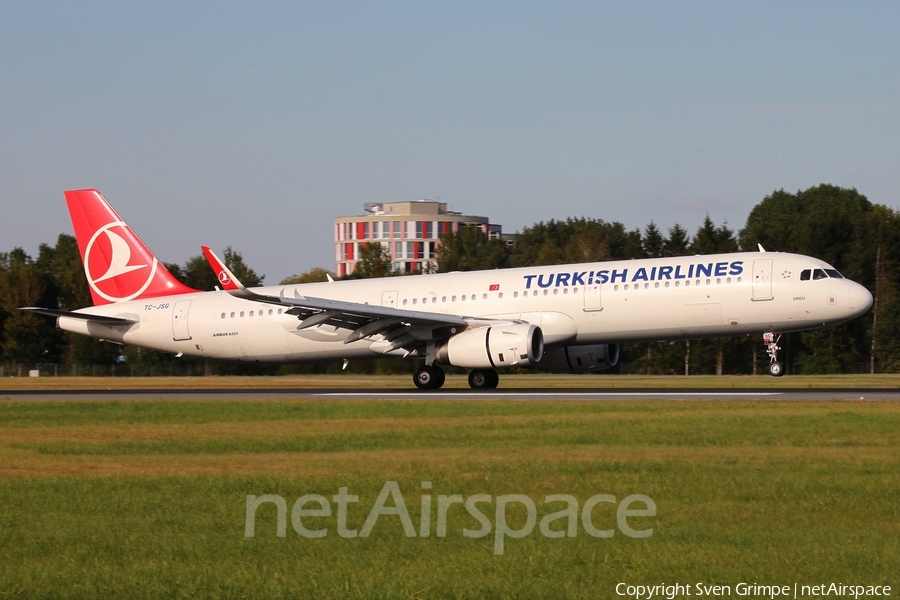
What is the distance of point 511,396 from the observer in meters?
29.7

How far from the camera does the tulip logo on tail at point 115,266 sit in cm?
3944

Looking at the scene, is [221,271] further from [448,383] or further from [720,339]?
[720,339]

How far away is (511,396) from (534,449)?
42.7ft

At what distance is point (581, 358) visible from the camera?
34750mm

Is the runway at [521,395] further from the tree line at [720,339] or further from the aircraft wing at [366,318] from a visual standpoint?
the tree line at [720,339]

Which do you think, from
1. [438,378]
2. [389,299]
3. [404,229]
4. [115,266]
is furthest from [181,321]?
[404,229]

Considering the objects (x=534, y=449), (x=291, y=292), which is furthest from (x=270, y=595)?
(x=291, y=292)

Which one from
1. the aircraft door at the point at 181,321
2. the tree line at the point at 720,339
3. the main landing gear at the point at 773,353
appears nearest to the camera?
the main landing gear at the point at 773,353

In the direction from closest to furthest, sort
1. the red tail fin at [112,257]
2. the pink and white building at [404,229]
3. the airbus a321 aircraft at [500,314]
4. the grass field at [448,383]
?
the airbus a321 aircraft at [500,314] → the grass field at [448,383] → the red tail fin at [112,257] → the pink and white building at [404,229]

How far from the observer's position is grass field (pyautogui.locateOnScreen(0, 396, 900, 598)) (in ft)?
28.8

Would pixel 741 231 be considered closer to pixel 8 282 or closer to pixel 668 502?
pixel 8 282
